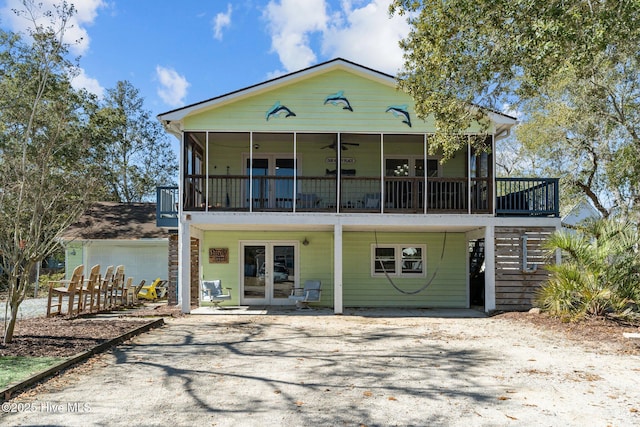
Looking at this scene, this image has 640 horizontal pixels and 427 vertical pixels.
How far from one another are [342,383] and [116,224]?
18082mm

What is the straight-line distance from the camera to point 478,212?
1335 cm

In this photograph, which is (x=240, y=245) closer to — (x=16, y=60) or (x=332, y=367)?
(x=332, y=367)

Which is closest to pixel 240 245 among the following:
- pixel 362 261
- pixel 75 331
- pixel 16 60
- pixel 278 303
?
pixel 278 303

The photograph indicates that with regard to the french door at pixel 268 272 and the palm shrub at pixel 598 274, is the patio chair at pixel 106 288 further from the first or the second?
the palm shrub at pixel 598 274

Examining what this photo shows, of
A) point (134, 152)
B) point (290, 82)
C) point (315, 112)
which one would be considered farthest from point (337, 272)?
point (134, 152)

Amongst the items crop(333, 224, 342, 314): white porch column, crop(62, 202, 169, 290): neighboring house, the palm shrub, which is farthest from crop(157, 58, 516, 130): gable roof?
crop(62, 202, 169, 290): neighboring house

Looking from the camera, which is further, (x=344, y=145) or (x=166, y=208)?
(x=166, y=208)

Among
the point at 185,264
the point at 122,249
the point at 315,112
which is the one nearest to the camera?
the point at 185,264

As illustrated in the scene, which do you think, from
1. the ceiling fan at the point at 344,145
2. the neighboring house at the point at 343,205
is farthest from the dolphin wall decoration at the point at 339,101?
the ceiling fan at the point at 344,145

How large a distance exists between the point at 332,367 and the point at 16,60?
71.6 feet

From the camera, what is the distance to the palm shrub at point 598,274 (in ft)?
34.2

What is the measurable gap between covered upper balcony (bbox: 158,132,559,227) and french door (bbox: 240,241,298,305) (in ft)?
5.50

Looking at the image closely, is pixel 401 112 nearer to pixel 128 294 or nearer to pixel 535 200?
pixel 535 200

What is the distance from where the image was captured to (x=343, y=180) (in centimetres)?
1422
